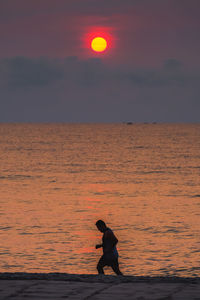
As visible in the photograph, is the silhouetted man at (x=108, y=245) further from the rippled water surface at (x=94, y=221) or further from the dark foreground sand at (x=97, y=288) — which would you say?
the rippled water surface at (x=94, y=221)

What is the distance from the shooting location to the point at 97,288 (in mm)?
11500

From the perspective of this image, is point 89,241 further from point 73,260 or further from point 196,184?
point 196,184

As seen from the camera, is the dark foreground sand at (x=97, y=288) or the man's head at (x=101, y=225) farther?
the man's head at (x=101, y=225)

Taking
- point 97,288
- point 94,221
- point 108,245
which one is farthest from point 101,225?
point 94,221

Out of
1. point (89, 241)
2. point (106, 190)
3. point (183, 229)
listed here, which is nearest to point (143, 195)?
point (106, 190)

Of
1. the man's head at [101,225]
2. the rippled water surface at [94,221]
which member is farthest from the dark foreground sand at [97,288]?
the rippled water surface at [94,221]

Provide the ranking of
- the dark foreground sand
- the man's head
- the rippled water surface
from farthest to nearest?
the rippled water surface < the man's head < the dark foreground sand

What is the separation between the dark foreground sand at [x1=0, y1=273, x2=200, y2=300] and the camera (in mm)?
10719

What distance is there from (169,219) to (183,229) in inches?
140

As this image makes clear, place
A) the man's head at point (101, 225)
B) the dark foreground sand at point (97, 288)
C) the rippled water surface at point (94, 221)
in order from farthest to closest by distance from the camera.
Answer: the rippled water surface at point (94, 221)
the man's head at point (101, 225)
the dark foreground sand at point (97, 288)

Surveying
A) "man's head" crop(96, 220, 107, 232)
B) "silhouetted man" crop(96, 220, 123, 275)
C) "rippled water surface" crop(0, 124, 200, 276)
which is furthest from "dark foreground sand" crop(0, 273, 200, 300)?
"rippled water surface" crop(0, 124, 200, 276)

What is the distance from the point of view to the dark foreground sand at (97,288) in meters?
10.7

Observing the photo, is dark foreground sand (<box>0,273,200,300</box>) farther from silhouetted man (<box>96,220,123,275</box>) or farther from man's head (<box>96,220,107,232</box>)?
man's head (<box>96,220,107,232</box>)

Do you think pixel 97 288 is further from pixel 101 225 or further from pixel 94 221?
pixel 94 221
